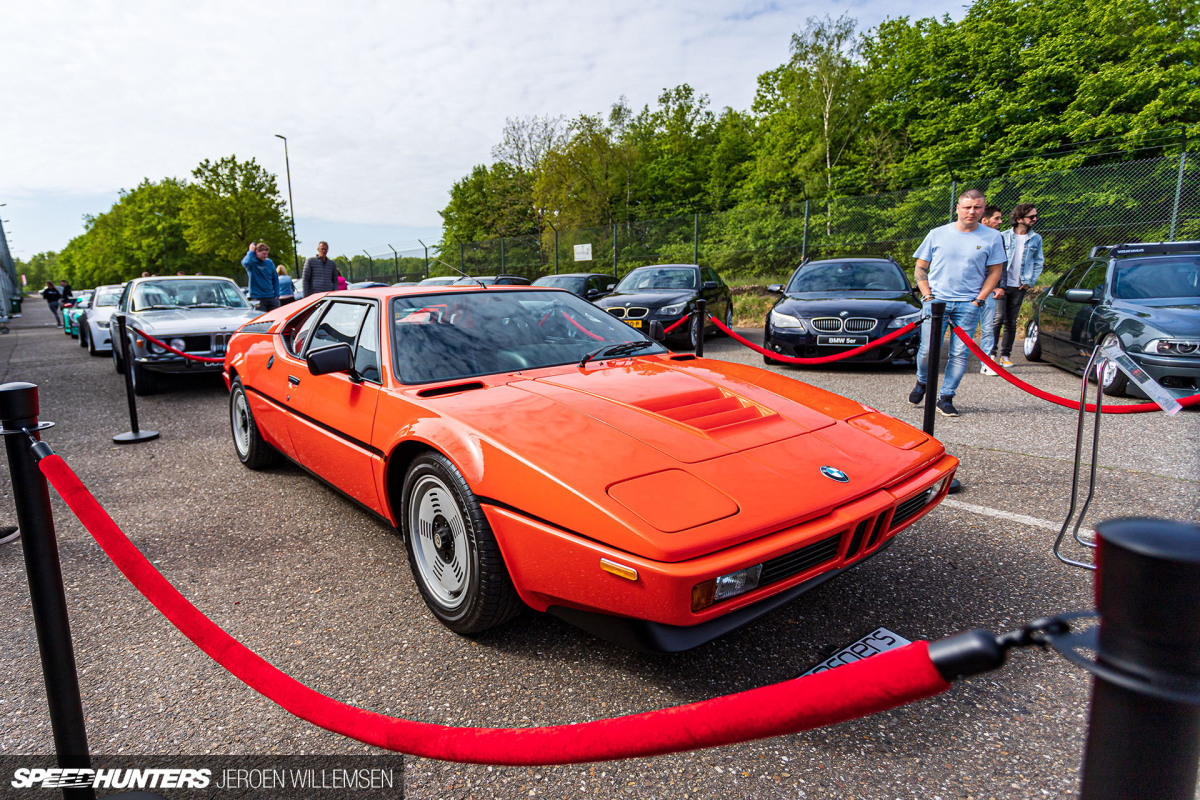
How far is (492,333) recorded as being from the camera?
3201 mm

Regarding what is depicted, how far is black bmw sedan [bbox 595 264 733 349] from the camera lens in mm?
10039

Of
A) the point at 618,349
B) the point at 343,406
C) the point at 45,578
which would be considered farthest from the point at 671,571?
the point at 343,406

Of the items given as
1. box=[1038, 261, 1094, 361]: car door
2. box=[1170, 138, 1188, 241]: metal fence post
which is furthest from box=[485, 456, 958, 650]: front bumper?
box=[1170, 138, 1188, 241]: metal fence post

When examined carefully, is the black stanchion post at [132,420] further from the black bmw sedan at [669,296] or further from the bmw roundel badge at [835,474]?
the black bmw sedan at [669,296]

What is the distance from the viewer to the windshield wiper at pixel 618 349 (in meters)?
3.19

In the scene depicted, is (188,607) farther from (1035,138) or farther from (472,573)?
(1035,138)

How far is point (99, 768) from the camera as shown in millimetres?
1830

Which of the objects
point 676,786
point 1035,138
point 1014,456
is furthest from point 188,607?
point 1035,138

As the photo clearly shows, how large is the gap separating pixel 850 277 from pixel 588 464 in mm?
7680

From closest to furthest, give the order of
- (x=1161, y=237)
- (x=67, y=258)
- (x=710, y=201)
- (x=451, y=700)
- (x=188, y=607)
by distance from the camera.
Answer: (x=188, y=607) → (x=451, y=700) → (x=1161, y=237) → (x=710, y=201) → (x=67, y=258)

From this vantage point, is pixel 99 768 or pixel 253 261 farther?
pixel 253 261

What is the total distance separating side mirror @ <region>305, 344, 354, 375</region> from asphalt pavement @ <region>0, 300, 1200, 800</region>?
3.12 feet

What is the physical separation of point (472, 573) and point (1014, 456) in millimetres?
4007

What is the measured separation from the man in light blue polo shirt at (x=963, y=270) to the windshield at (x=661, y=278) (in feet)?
18.7
